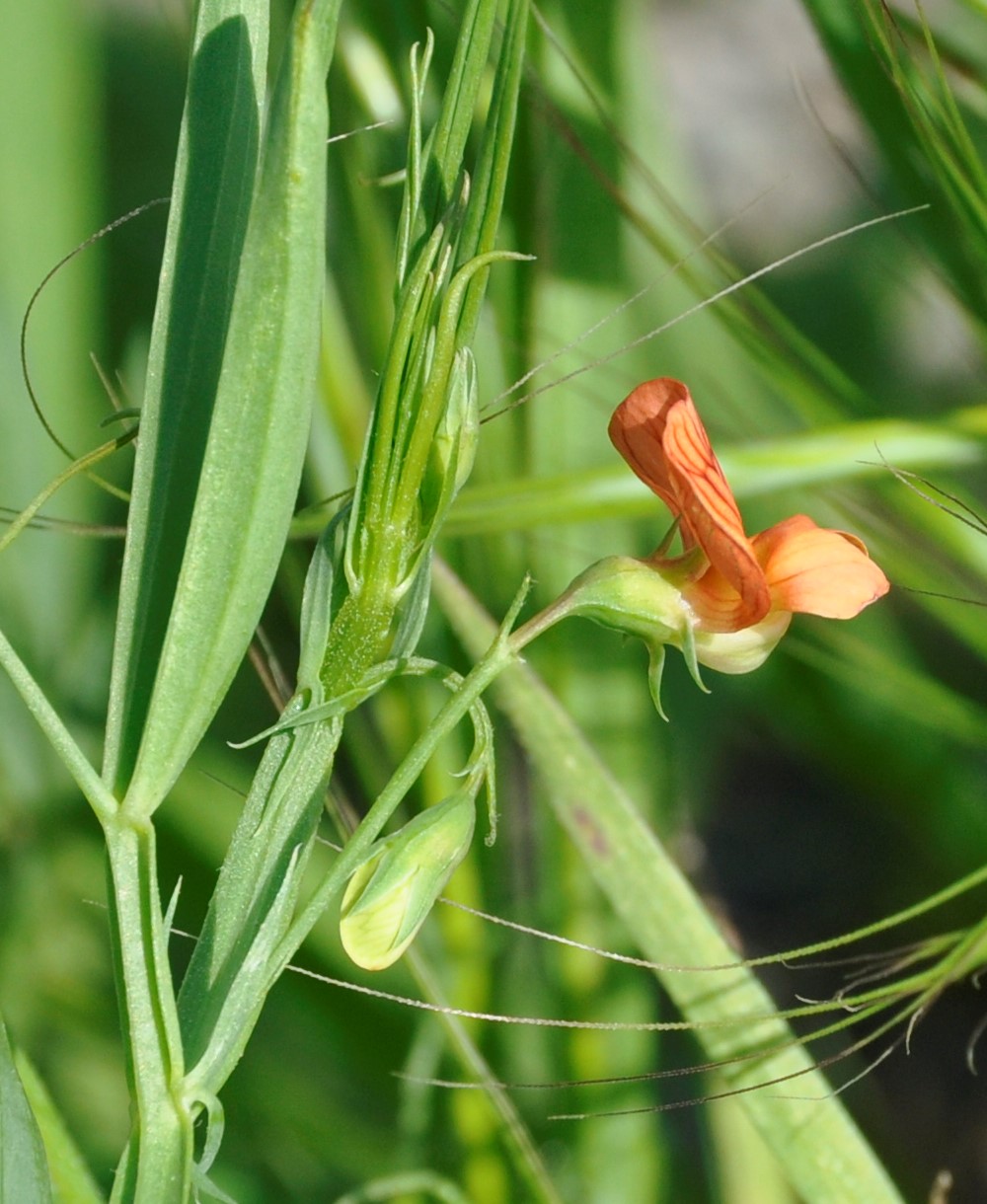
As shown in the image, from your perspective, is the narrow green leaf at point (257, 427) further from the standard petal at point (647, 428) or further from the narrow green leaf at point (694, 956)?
the narrow green leaf at point (694, 956)

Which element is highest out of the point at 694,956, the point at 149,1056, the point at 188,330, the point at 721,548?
the point at 188,330

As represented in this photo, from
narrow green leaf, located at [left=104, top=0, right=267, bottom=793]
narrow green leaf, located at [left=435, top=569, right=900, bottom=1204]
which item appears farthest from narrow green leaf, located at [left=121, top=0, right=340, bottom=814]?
narrow green leaf, located at [left=435, top=569, right=900, bottom=1204]

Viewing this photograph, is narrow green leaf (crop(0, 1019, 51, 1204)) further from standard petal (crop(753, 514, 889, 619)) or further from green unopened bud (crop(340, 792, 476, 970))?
standard petal (crop(753, 514, 889, 619))

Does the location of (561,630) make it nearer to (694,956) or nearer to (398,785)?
(694,956)

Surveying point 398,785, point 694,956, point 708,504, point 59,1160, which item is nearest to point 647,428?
point 708,504

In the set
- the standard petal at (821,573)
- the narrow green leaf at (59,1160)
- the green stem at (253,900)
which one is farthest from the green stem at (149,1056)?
the standard petal at (821,573)

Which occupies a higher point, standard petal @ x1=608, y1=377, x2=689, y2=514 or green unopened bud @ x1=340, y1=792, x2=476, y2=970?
standard petal @ x1=608, y1=377, x2=689, y2=514
